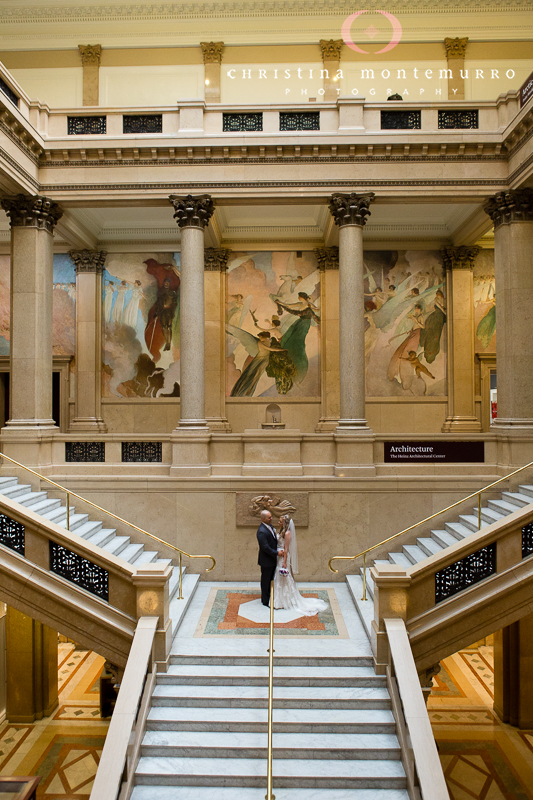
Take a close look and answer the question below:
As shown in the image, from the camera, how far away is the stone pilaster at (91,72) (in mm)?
14039

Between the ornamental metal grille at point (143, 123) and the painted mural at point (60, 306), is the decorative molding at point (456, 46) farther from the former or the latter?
the painted mural at point (60, 306)

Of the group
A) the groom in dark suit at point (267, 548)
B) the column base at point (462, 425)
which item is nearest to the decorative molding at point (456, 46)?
the column base at point (462, 425)

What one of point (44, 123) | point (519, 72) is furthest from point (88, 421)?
point (519, 72)

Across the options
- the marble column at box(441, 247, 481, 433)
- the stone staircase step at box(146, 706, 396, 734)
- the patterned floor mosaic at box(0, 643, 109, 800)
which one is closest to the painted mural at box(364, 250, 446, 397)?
the marble column at box(441, 247, 481, 433)

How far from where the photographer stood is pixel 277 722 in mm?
6457

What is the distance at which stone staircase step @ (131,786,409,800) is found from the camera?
227 inches

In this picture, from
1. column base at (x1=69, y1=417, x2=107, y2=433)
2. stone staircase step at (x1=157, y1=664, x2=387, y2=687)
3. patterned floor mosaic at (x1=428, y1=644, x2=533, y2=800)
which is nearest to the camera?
stone staircase step at (x1=157, y1=664, x2=387, y2=687)

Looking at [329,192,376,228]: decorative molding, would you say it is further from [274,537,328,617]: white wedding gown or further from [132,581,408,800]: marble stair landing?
[132,581,408,800]: marble stair landing

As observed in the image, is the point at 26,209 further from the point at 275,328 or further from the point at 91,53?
the point at 275,328

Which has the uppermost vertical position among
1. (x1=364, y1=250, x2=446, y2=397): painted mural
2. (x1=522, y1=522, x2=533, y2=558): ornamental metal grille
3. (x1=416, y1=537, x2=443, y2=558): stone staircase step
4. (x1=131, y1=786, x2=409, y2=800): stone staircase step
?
(x1=364, y1=250, x2=446, y2=397): painted mural

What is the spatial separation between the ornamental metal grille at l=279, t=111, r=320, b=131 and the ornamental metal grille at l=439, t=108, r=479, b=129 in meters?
2.64

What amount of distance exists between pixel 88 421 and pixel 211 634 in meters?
8.25

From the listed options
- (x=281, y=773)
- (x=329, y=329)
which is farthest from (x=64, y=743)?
(x=329, y=329)

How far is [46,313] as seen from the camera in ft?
36.9
